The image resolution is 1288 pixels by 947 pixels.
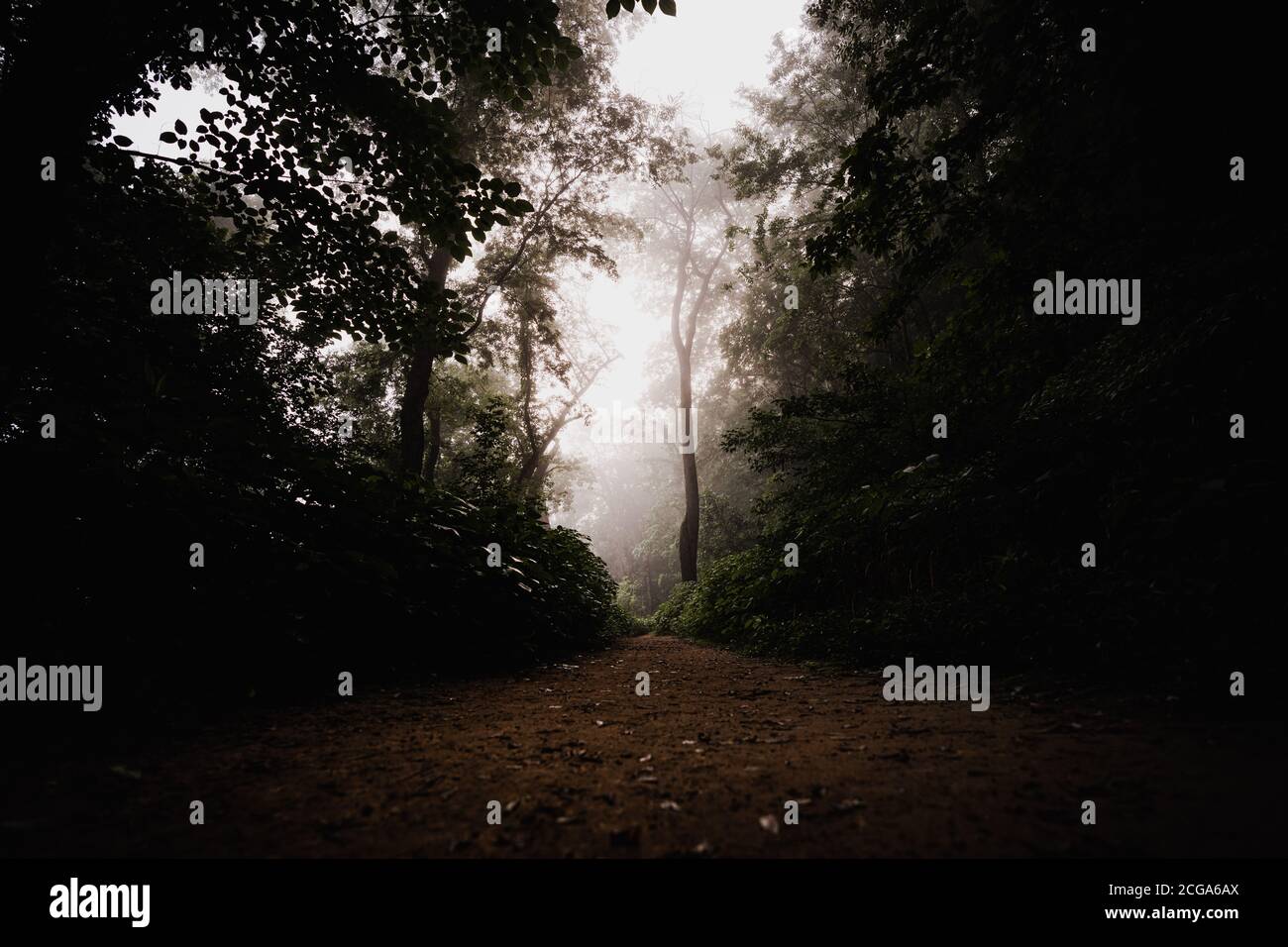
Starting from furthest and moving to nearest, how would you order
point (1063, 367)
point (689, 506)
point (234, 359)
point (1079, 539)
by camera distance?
1. point (689, 506)
2. point (234, 359)
3. point (1063, 367)
4. point (1079, 539)

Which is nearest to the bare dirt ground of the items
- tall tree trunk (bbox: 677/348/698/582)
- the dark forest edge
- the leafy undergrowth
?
the leafy undergrowth

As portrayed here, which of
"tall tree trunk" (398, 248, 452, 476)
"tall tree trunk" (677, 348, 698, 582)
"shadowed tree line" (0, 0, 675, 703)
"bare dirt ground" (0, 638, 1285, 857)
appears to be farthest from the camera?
"tall tree trunk" (677, 348, 698, 582)

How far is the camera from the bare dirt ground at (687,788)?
138 cm

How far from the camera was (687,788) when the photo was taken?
181cm

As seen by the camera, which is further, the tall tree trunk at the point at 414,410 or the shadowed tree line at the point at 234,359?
the tall tree trunk at the point at 414,410

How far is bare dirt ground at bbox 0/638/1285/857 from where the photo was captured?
54.5 inches

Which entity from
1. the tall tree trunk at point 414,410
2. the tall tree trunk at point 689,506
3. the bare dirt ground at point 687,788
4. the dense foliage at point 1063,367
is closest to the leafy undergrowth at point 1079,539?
the dense foliage at point 1063,367

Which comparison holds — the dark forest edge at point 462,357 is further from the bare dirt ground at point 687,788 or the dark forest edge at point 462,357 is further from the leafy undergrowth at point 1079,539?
the bare dirt ground at point 687,788

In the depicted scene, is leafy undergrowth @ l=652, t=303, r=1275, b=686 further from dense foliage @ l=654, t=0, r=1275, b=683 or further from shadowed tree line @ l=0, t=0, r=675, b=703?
shadowed tree line @ l=0, t=0, r=675, b=703

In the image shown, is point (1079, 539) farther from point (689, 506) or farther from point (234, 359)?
point (689, 506)

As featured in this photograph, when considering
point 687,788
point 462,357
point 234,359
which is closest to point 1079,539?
point 687,788
